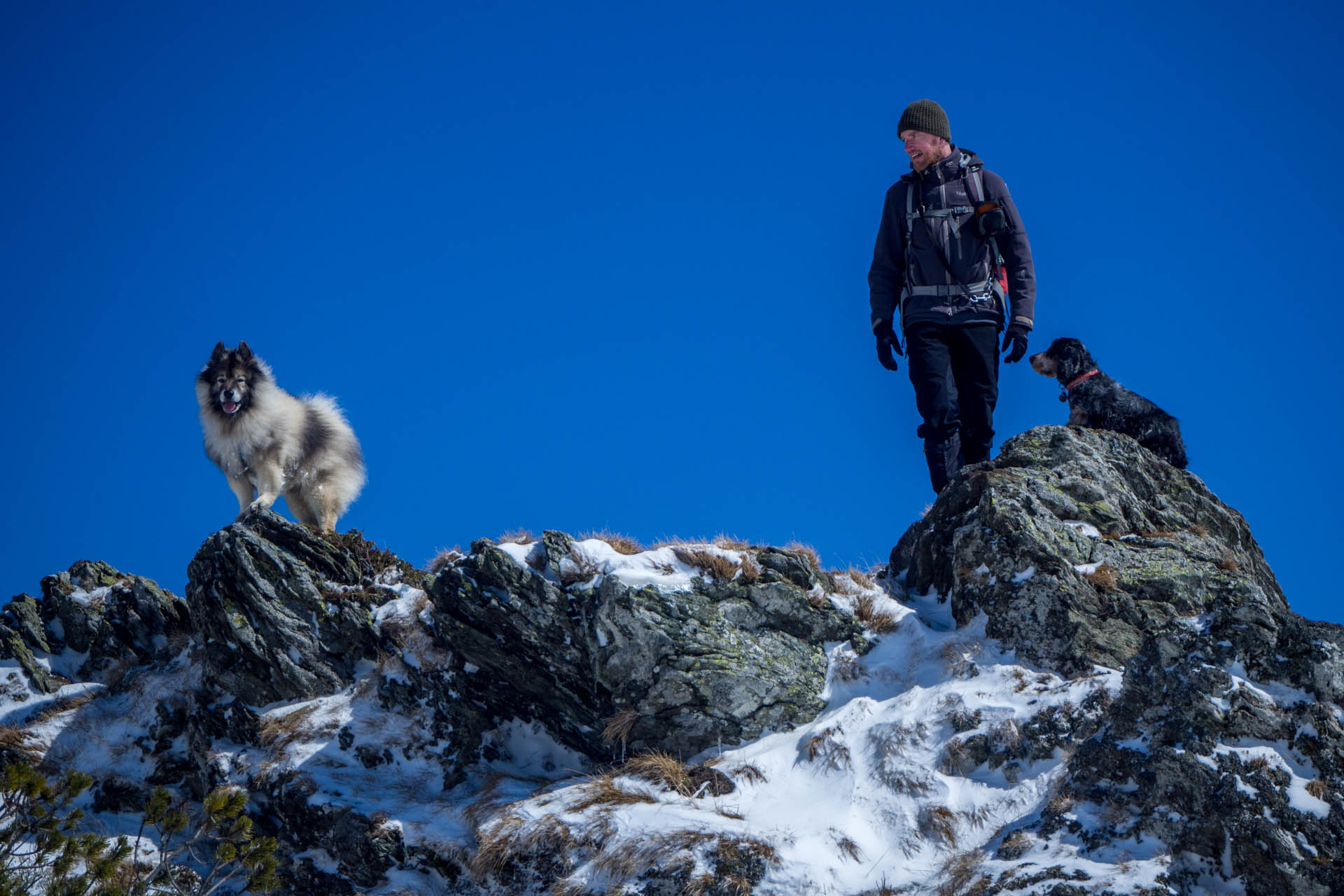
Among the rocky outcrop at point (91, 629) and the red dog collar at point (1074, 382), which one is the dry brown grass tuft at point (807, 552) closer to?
the red dog collar at point (1074, 382)

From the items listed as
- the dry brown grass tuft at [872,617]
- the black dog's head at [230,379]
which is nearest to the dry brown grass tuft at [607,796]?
the dry brown grass tuft at [872,617]

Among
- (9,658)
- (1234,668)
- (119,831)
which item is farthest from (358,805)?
(1234,668)

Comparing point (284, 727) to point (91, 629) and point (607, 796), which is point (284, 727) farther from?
point (91, 629)

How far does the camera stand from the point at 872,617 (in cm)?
859

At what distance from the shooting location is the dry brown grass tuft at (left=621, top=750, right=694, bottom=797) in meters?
7.36

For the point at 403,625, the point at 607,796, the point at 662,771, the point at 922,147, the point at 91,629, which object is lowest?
the point at 607,796

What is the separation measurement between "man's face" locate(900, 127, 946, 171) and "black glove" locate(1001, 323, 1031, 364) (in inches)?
71.2

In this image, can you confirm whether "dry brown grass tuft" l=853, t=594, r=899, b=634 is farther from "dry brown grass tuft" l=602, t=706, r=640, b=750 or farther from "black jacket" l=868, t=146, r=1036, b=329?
"black jacket" l=868, t=146, r=1036, b=329

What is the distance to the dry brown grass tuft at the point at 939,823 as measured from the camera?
253 inches

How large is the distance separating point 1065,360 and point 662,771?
659cm

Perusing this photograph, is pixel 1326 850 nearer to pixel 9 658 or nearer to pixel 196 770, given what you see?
pixel 196 770

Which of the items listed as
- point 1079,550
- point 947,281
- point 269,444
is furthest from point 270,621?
point 1079,550

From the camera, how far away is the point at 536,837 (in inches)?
283

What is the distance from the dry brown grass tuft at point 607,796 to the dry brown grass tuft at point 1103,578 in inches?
158
